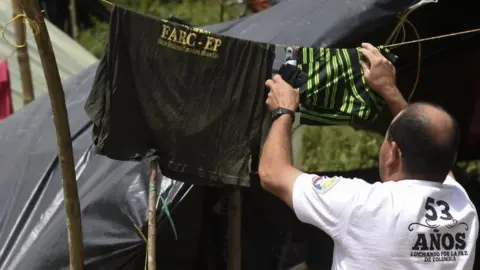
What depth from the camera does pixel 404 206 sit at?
208cm

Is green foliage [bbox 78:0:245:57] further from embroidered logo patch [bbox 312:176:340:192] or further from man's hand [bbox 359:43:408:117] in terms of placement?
embroidered logo patch [bbox 312:176:340:192]

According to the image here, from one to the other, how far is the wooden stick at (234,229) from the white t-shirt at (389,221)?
1184 mm

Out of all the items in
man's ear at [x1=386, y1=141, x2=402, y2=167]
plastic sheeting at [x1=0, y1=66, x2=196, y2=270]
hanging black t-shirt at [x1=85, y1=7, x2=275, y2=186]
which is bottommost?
plastic sheeting at [x1=0, y1=66, x2=196, y2=270]

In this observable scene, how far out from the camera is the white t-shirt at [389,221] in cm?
207

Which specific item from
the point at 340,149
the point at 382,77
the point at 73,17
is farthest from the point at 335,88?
the point at 73,17

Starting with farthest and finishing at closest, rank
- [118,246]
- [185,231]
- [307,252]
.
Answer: [307,252], [185,231], [118,246]

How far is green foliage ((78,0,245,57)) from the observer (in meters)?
8.64

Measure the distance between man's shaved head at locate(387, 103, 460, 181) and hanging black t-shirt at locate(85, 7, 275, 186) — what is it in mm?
994

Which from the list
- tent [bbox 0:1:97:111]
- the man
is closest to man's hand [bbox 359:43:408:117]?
the man

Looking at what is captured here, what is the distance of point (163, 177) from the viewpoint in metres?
3.39

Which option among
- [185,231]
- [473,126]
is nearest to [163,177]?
[185,231]

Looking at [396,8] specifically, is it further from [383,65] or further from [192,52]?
[192,52]

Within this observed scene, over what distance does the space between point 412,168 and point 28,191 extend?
226 centimetres

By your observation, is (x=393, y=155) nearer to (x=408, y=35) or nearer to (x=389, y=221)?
(x=389, y=221)
